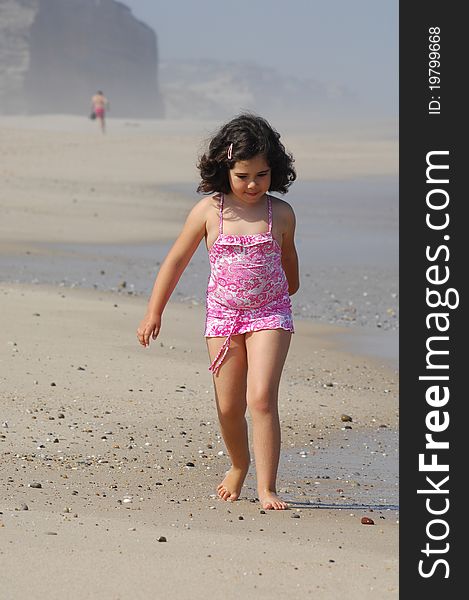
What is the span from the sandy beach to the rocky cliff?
123119 millimetres

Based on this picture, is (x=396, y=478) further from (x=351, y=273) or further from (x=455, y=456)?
(x=351, y=273)

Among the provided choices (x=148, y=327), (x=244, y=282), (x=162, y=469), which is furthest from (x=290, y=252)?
(x=162, y=469)

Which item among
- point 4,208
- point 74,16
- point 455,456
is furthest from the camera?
point 74,16

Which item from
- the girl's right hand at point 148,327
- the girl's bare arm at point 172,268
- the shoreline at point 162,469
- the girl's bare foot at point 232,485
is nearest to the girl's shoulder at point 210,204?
the girl's bare arm at point 172,268

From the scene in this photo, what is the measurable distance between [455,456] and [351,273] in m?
9.69

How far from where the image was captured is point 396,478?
21.4 feet

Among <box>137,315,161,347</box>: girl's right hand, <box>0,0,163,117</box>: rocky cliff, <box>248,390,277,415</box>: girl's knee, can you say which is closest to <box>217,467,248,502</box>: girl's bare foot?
<box>248,390,277,415</box>: girl's knee

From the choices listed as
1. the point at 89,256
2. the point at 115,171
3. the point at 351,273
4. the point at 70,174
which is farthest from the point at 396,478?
the point at 115,171

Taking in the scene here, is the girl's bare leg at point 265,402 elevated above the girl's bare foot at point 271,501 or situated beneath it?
elevated above

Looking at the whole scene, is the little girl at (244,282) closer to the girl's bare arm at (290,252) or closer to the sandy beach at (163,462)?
the girl's bare arm at (290,252)

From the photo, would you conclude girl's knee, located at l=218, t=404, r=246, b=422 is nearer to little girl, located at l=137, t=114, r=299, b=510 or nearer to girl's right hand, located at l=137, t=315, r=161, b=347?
little girl, located at l=137, t=114, r=299, b=510

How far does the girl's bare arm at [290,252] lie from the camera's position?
604 centimetres

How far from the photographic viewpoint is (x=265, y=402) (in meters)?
5.86

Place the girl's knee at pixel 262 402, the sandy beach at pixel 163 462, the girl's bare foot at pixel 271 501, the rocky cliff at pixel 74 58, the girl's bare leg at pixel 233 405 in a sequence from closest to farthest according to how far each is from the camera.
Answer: the sandy beach at pixel 163 462, the girl's bare foot at pixel 271 501, the girl's knee at pixel 262 402, the girl's bare leg at pixel 233 405, the rocky cliff at pixel 74 58
